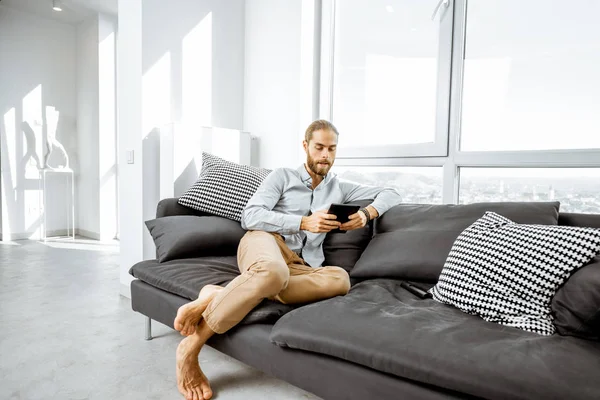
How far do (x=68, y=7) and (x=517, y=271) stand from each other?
5.58m

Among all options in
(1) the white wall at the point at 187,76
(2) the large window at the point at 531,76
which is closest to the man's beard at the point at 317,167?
(2) the large window at the point at 531,76

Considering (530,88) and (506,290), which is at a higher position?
(530,88)

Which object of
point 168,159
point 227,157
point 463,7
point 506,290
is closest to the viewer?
point 506,290

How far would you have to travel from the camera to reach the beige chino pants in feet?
4.67

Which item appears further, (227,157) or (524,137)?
(227,157)

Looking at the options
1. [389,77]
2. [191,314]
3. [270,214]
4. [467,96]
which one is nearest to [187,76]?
[389,77]

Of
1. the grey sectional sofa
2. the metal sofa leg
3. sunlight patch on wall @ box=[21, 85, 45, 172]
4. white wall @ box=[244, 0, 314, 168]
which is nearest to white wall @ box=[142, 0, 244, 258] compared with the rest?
white wall @ box=[244, 0, 314, 168]

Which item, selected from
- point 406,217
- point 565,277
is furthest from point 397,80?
point 565,277

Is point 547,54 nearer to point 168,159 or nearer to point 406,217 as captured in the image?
point 406,217

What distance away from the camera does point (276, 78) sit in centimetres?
313

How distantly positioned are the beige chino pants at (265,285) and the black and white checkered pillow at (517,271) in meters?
0.43

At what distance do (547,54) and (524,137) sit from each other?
0.43m

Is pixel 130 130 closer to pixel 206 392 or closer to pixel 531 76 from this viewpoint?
pixel 206 392

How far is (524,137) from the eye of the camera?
7.03 ft
